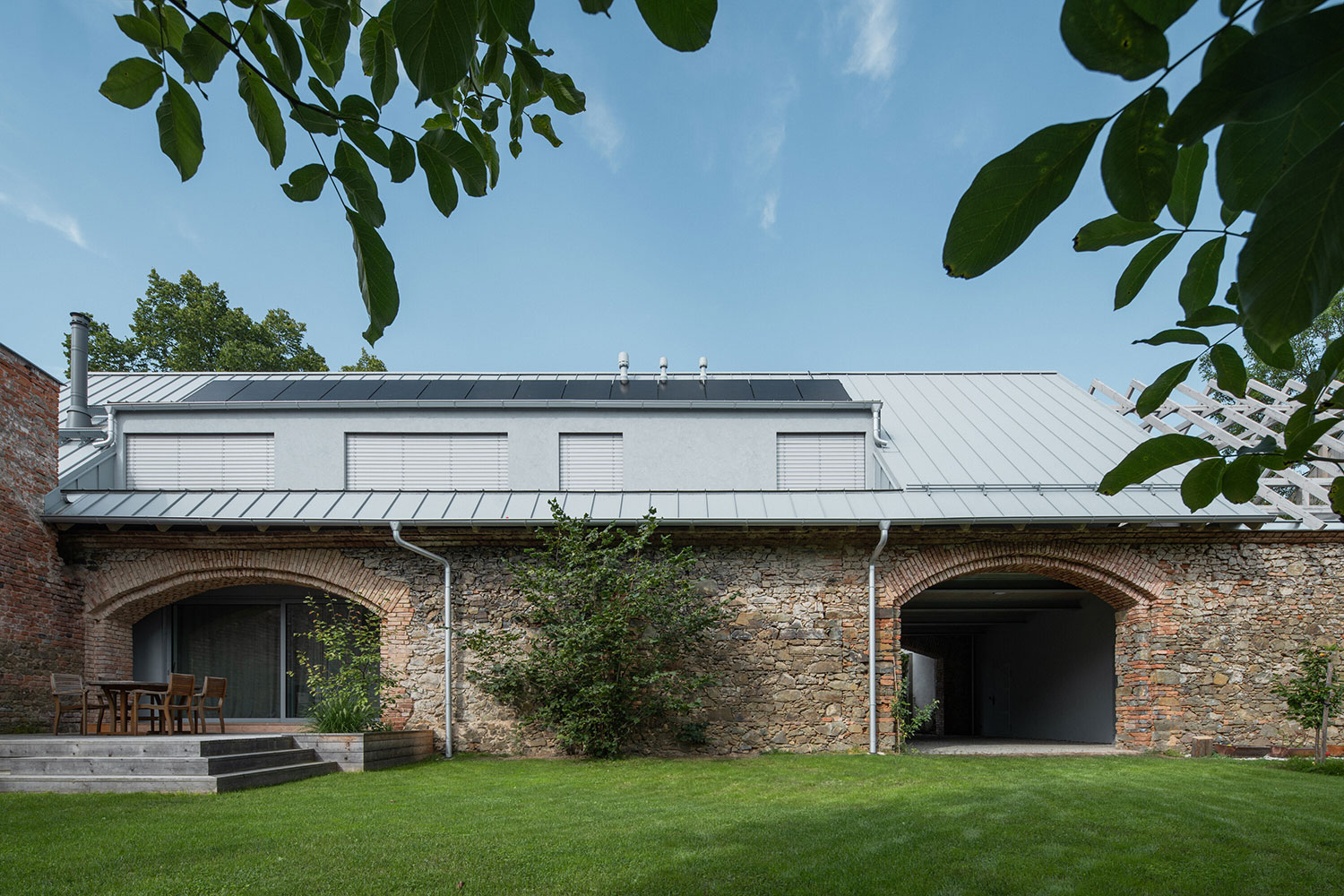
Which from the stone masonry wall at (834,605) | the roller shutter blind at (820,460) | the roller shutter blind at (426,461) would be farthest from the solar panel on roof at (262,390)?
the roller shutter blind at (820,460)

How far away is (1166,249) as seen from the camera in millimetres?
1052

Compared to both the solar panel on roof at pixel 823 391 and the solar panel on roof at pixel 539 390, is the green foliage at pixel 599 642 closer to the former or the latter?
the solar panel on roof at pixel 539 390

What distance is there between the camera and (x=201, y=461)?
12.9 m

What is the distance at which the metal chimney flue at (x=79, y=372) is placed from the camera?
1274cm

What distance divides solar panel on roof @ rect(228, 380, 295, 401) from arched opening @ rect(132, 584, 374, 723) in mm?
2956

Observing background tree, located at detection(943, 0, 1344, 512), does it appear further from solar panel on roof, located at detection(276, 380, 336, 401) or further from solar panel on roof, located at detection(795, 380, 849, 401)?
solar panel on roof, located at detection(276, 380, 336, 401)

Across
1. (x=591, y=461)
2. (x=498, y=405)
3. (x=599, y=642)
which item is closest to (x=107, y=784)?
(x=599, y=642)

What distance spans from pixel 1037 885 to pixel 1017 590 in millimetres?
9910

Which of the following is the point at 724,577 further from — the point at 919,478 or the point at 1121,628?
the point at 1121,628

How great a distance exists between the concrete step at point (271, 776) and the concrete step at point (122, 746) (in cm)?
49

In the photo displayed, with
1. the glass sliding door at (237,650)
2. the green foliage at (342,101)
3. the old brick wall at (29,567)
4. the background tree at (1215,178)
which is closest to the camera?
the background tree at (1215,178)

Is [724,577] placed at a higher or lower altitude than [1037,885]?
higher

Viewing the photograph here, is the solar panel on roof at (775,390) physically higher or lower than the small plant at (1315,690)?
higher

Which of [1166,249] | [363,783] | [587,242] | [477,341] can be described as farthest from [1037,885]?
[477,341]
